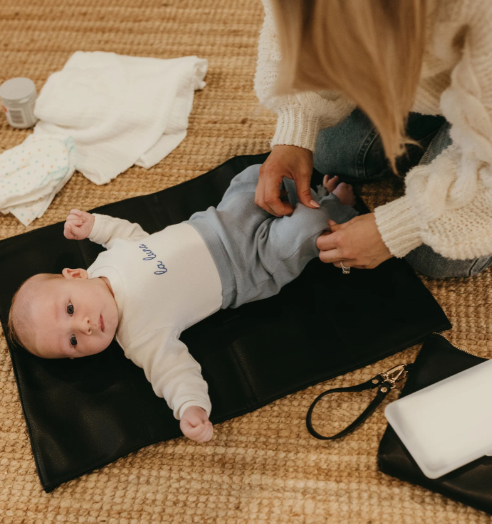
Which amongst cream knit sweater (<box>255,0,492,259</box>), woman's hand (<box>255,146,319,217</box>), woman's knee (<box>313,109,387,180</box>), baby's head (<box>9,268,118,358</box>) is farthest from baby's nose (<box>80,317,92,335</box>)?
woman's knee (<box>313,109,387,180</box>)

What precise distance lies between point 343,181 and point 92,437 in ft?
2.43

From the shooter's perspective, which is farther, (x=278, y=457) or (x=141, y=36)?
(x=141, y=36)

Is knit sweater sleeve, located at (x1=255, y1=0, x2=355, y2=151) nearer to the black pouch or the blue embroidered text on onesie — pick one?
the blue embroidered text on onesie

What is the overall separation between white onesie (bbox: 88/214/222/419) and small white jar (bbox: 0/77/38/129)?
22.3 inches

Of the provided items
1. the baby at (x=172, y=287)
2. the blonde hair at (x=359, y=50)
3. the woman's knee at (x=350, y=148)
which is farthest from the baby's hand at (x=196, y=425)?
the woman's knee at (x=350, y=148)

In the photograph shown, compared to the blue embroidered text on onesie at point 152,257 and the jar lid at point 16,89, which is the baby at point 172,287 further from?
the jar lid at point 16,89

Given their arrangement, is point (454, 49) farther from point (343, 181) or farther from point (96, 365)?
point (96, 365)

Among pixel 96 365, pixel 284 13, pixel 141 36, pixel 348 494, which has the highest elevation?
pixel 284 13

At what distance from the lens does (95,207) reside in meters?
1.22

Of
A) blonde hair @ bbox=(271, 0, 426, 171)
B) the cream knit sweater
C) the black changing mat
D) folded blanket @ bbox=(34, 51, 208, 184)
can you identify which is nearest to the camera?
blonde hair @ bbox=(271, 0, 426, 171)

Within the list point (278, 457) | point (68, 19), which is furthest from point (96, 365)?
point (68, 19)

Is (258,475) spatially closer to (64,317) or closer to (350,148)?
(64,317)

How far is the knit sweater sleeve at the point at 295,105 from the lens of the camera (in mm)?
971

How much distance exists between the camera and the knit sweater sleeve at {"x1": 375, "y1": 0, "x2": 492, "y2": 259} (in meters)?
0.69
